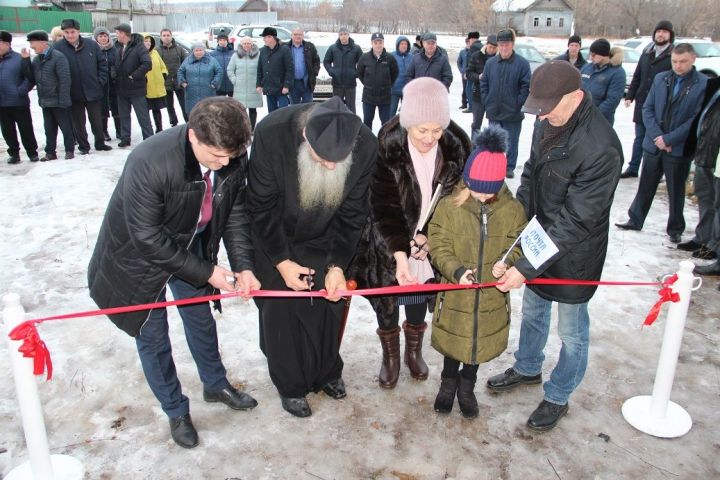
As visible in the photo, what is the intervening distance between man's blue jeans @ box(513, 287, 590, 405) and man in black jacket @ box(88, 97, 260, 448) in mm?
1565

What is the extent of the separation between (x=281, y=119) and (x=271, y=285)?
89 cm

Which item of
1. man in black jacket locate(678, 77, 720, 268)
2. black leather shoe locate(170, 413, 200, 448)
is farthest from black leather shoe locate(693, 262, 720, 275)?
black leather shoe locate(170, 413, 200, 448)

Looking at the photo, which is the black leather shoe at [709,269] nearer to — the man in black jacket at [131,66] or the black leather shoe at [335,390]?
the black leather shoe at [335,390]

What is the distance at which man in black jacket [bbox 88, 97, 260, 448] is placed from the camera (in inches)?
96.8

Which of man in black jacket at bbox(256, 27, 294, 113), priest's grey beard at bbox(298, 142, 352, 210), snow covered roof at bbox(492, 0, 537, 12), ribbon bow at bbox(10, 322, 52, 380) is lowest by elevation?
ribbon bow at bbox(10, 322, 52, 380)

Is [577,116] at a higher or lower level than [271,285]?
higher

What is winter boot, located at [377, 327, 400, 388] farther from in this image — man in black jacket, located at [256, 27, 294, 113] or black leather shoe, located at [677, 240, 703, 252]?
man in black jacket, located at [256, 27, 294, 113]

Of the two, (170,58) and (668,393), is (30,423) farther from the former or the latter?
(170,58)

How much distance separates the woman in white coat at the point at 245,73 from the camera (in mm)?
10078

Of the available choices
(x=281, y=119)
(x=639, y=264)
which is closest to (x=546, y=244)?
(x=281, y=119)

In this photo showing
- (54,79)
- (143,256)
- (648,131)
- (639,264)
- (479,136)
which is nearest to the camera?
(143,256)

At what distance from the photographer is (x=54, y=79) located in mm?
8281

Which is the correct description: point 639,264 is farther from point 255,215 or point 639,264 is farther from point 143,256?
point 143,256

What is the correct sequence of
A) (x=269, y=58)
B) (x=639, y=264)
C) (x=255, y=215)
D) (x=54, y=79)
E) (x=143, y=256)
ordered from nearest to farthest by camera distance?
(x=143, y=256) → (x=255, y=215) → (x=639, y=264) → (x=54, y=79) → (x=269, y=58)
